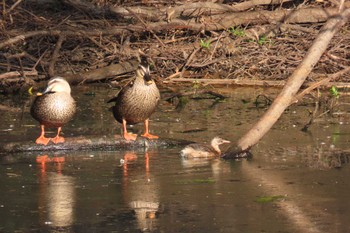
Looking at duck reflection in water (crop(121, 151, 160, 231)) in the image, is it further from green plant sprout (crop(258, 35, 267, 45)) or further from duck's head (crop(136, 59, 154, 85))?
green plant sprout (crop(258, 35, 267, 45))

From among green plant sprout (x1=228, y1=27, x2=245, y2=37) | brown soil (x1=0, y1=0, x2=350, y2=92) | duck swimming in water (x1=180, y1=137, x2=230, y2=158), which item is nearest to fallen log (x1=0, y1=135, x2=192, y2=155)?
duck swimming in water (x1=180, y1=137, x2=230, y2=158)

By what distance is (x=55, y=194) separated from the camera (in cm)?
886

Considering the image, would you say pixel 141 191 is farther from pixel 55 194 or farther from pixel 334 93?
pixel 334 93

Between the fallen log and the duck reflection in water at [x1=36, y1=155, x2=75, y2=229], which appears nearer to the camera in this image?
the duck reflection in water at [x1=36, y1=155, x2=75, y2=229]

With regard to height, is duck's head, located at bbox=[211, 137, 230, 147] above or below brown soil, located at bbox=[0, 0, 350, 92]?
below

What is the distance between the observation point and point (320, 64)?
1639cm

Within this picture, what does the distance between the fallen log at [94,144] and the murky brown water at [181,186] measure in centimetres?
10

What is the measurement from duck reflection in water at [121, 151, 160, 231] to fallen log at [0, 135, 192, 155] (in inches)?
12.9

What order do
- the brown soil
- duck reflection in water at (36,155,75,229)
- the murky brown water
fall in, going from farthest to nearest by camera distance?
the brown soil
duck reflection in water at (36,155,75,229)
the murky brown water

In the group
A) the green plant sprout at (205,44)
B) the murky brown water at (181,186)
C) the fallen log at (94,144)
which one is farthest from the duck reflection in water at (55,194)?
the green plant sprout at (205,44)

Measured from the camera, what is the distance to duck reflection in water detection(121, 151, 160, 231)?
312 inches

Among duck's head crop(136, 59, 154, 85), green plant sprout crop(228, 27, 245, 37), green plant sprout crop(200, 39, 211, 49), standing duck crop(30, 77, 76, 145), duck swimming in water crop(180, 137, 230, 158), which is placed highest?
green plant sprout crop(228, 27, 245, 37)

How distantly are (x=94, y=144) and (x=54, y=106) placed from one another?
2.20ft

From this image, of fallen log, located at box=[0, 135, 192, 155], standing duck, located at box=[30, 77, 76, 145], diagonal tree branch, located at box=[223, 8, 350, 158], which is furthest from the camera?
standing duck, located at box=[30, 77, 76, 145]
